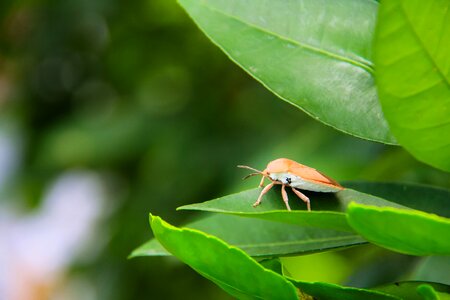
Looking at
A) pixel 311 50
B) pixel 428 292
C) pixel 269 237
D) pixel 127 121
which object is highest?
pixel 311 50

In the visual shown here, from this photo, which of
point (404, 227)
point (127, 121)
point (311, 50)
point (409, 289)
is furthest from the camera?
point (127, 121)

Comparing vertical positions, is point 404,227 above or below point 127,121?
above

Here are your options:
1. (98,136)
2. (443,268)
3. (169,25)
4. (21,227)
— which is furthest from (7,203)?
(443,268)

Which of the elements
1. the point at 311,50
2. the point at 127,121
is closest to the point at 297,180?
the point at 311,50

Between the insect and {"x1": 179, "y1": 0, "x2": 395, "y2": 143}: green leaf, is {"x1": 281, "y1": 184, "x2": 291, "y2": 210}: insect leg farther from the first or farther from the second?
{"x1": 179, "y1": 0, "x2": 395, "y2": 143}: green leaf

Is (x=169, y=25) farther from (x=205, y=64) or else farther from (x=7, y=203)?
(x=7, y=203)

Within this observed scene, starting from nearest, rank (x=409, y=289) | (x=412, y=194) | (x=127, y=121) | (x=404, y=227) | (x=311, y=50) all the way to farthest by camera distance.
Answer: (x=404, y=227) → (x=409, y=289) → (x=311, y=50) → (x=412, y=194) → (x=127, y=121)

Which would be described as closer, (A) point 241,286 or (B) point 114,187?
(A) point 241,286

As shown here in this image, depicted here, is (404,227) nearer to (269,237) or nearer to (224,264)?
(224,264)
